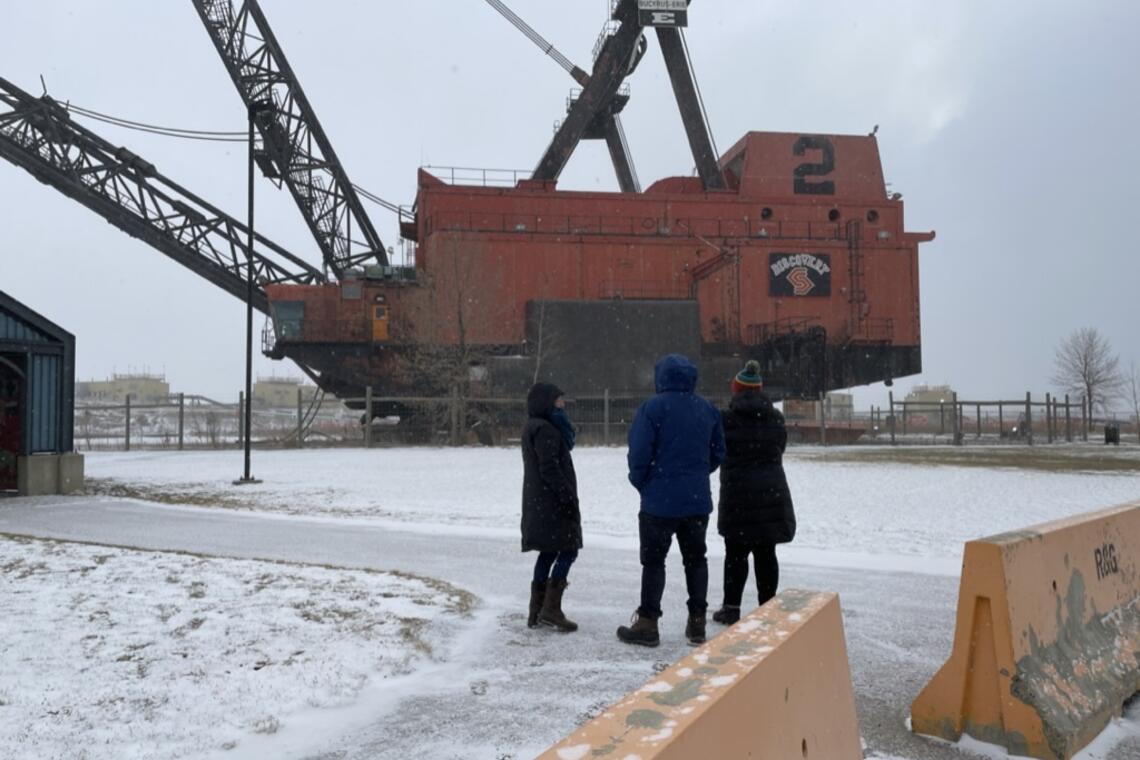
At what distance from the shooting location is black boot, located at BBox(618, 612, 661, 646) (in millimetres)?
4797

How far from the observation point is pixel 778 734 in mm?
1949

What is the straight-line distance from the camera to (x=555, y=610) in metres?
5.15

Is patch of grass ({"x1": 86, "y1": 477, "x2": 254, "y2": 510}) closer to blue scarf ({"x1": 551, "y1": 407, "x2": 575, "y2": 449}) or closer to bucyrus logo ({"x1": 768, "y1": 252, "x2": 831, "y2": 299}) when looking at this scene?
blue scarf ({"x1": 551, "y1": 407, "x2": 575, "y2": 449})

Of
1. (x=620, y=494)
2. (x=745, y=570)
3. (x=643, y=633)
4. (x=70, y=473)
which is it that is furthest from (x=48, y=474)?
(x=745, y=570)

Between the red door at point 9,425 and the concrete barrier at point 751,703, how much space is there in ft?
40.1

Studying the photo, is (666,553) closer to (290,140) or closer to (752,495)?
(752,495)

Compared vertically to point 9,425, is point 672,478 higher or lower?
lower

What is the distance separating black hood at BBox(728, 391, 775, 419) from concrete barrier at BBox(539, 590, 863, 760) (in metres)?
2.40

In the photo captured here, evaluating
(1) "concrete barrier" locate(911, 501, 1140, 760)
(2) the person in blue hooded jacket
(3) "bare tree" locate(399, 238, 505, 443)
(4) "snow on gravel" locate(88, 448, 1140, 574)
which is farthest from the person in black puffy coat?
(3) "bare tree" locate(399, 238, 505, 443)

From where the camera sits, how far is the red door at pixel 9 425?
11.7m

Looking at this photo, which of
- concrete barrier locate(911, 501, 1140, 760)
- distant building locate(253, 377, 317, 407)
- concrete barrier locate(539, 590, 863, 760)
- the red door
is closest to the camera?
concrete barrier locate(539, 590, 863, 760)

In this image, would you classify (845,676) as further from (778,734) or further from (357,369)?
(357,369)

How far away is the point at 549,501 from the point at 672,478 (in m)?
0.79

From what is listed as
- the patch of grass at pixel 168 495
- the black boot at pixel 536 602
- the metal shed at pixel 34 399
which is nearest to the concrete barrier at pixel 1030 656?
the black boot at pixel 536 602
